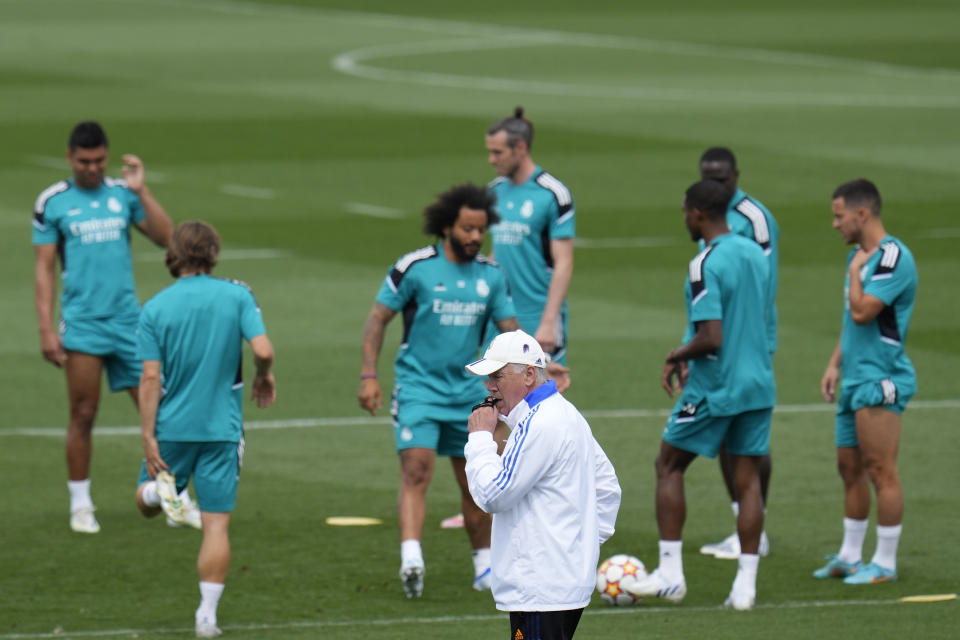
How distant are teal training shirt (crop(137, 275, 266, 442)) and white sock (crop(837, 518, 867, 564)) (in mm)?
3881

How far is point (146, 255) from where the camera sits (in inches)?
921

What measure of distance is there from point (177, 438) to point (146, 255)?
13.7 meters

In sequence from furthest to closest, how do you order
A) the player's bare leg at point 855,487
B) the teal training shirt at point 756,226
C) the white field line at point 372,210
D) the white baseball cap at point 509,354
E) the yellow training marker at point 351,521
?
the white field line at point 372,210 < the yellow training marker at point 351,521 < the teal training shirt at point 756,226 < the player's bare leg at point 855,487 < the white baseball cap at point 509,354

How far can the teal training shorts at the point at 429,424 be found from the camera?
10898 millimetres

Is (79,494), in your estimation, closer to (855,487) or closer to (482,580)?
(482,580)

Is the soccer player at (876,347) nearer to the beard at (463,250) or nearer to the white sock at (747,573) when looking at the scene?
the white sock at (747,573)

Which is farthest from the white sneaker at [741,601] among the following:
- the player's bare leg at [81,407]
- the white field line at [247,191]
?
the white field line at [247,191]

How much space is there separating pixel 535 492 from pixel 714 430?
3.34 metres

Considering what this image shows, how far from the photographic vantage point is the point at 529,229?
1298 centimetres

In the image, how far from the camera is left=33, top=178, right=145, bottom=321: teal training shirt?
12.4m

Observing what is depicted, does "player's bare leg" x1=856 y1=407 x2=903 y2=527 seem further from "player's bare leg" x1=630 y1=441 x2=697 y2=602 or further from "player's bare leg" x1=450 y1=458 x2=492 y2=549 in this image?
"player's bare leg" x1=450 y1=458 x2=492 y2=549

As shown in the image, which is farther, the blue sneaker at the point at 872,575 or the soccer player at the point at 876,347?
the blue sneaker at the point at 872,575

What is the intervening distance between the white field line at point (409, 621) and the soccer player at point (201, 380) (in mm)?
306

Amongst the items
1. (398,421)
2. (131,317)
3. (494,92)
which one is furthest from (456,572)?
(494,92)
